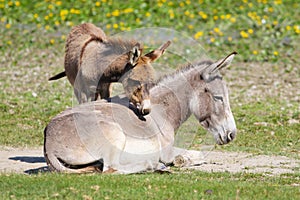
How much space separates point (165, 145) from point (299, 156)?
8.83 ft

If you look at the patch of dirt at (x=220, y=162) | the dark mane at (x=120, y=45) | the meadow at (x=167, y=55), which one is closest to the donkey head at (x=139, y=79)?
the dark mane at (x=120, y=45)

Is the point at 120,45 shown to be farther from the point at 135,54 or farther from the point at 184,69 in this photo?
the point at 184,69

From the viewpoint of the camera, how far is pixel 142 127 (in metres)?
9.26

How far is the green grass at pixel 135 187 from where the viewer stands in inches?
287

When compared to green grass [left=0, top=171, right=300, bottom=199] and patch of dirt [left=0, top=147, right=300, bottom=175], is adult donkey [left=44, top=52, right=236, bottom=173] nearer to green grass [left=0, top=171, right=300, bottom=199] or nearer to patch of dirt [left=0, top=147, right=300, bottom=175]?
patch of dirt [left=0, top=147, right=300, bottom=175]

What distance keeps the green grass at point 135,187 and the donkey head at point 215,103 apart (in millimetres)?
Answer: 1266

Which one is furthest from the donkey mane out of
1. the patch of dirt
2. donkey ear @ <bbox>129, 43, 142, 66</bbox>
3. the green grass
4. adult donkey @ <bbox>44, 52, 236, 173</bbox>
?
the green grass

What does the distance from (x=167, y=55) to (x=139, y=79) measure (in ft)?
30.8

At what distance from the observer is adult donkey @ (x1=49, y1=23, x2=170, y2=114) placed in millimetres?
9914

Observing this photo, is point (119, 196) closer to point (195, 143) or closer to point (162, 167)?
point (162, 167)

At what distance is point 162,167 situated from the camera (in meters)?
9.39

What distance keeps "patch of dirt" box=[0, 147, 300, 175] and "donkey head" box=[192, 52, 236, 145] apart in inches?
18.9

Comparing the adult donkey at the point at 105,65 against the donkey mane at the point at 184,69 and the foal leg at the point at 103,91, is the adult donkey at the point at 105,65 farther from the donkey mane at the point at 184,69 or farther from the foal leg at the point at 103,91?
the donkey mane at the point at 184,69

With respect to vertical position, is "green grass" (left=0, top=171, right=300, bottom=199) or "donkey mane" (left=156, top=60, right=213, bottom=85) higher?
"donkey mane" (left=156, top=60, right=213, bottom=85)
